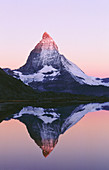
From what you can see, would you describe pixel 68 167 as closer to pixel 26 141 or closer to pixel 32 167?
pixel 32 167

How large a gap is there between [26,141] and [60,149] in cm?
546

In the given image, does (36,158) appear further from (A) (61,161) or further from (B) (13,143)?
(B) (13,143)

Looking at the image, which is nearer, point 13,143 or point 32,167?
point 32,167

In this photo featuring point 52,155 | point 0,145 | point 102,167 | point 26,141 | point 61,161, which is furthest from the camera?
point 26,141

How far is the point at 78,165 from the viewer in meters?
19.1

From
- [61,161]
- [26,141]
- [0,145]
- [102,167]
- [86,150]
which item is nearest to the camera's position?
[102,167]

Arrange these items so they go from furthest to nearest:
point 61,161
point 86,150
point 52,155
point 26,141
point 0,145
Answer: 1. point 26,141
2. point 0,145
3. point 86,150
4. point 52,155
5. point 61,161

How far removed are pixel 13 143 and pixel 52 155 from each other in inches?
263

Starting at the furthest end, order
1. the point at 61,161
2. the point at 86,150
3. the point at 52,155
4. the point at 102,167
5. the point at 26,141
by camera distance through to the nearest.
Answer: the point at 26,141
the point at 86,150
the point at 52,155
the point at 61,161
the point at 102,167

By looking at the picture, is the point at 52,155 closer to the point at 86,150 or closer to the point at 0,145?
the point at 86,150

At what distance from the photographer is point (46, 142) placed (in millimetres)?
27938

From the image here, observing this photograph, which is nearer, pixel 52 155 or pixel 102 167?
pixel 102 167

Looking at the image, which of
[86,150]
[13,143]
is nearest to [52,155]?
[86,150]

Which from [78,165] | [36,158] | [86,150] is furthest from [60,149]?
[78,165]
